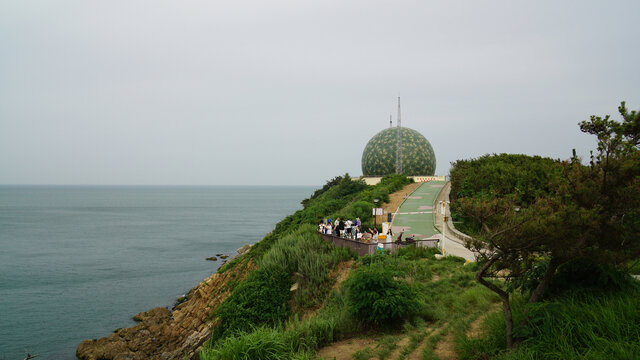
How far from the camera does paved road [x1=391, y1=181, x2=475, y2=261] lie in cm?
1728

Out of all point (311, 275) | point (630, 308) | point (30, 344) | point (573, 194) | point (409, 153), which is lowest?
point (30, 344)

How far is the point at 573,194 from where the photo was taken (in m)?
5.85

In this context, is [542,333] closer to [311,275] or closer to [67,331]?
[311,275]

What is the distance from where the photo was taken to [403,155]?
4878cm

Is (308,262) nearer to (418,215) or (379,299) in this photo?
(379,299)

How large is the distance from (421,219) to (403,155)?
24.9 m

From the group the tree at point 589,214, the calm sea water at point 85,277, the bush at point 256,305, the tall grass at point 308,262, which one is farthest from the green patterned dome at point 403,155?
the tree at point 589,214

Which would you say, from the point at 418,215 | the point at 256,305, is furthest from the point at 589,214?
the point at 418,215

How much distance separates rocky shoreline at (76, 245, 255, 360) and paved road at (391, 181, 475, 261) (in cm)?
913

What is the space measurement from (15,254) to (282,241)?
106 feet

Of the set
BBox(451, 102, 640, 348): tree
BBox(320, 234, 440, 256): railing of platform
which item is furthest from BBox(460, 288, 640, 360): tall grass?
BBox(320, 234, 440, 256): railing of platform

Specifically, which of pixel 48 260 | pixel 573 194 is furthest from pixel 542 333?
pixel 48 260

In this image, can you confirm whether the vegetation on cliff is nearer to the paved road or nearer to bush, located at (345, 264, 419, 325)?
bush, located at (345, 264, 419, 325)

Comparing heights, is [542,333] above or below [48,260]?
above
